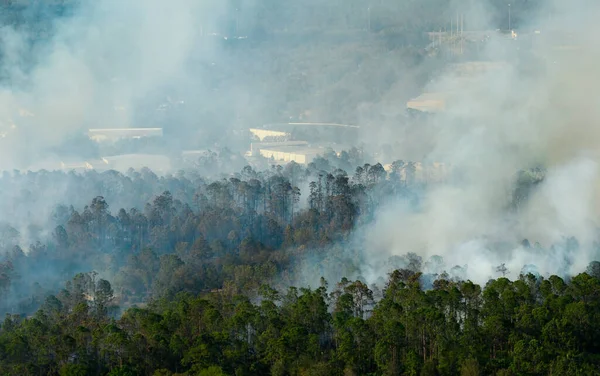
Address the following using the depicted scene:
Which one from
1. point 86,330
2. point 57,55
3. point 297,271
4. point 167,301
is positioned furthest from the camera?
point 57,55

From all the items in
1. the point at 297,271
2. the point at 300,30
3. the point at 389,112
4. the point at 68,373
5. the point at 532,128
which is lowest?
the point at 68,373

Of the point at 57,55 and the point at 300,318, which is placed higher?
the point at 57,55

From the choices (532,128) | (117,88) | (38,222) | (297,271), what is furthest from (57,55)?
(297,271)

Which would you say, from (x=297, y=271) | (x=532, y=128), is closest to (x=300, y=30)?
(x=532, y=128)

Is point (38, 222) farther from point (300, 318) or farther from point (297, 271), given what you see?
point (300, 318)

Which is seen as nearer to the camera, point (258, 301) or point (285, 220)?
point (258, 301)

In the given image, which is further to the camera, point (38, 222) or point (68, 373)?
point (38, 222)

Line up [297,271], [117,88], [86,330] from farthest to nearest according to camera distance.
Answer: [117,88] → [297,271] → [86,330]
